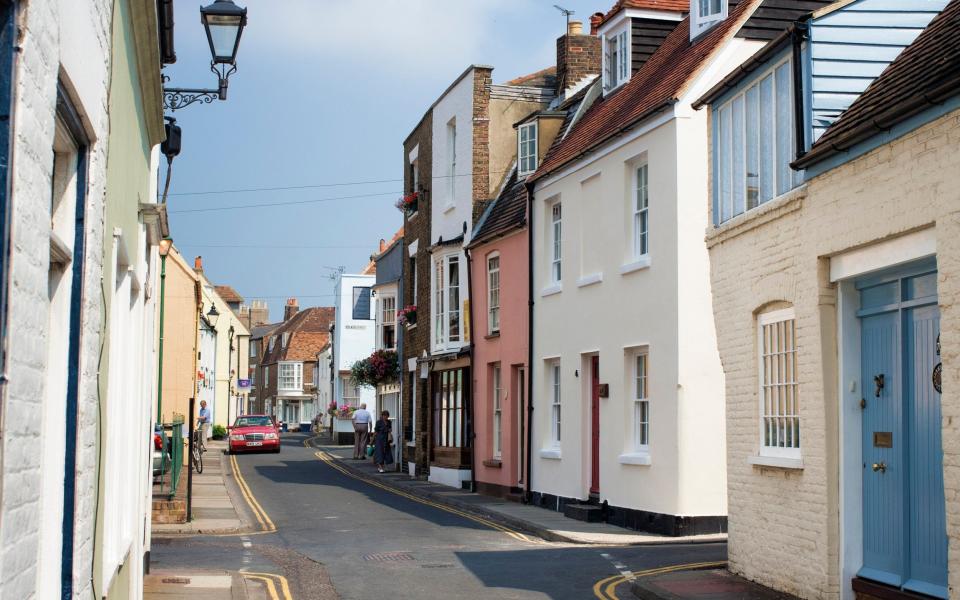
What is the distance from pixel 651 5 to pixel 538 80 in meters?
6.84

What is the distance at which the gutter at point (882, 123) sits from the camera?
326 inches

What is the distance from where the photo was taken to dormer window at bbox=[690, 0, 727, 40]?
2005 cm

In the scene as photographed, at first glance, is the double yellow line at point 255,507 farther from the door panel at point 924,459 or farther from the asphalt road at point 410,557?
the door panel at point 924,459

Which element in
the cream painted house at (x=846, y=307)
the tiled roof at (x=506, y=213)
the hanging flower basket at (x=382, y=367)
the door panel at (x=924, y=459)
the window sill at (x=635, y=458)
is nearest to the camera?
the cream painted house at (x=846, y=307)

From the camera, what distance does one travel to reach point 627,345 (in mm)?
18953

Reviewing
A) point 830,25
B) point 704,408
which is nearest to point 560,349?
point 704,408

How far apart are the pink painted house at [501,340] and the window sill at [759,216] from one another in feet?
36.2

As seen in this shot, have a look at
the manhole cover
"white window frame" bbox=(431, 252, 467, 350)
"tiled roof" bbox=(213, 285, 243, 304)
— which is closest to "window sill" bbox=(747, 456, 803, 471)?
the manhole cover

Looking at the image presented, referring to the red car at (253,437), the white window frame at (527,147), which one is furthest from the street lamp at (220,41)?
the red car at (253,437)

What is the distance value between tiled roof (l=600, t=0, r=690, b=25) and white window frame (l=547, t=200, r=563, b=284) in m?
4.26

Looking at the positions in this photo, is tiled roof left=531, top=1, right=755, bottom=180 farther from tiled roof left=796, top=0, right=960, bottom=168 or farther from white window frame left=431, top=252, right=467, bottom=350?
tiled roof left=796, top=0, right=960, bottom=168

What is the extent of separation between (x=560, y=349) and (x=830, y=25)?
1166 centimetres

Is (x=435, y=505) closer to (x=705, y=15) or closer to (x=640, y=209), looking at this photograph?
(x=640, y=209)

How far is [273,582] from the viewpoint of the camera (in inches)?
511
